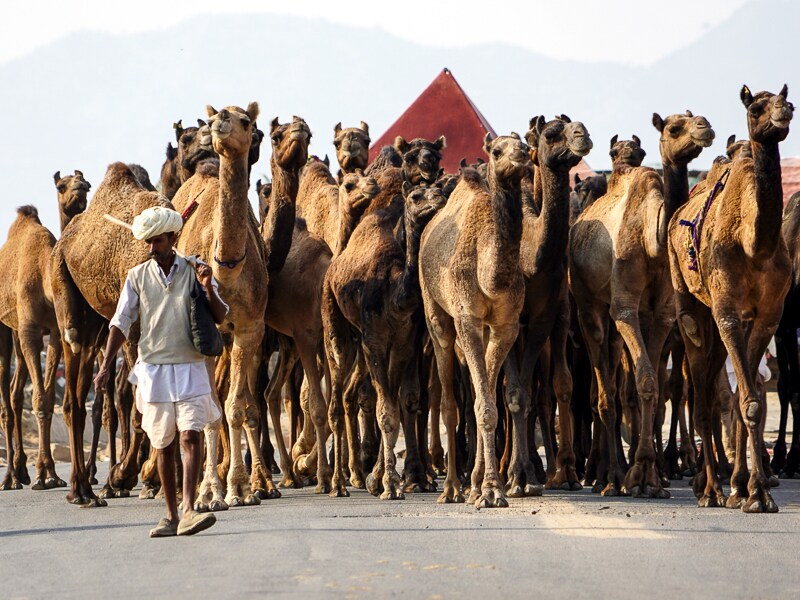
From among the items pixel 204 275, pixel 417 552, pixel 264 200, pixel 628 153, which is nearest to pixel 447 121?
pixel 264 200

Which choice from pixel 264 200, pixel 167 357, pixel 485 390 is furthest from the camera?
pixel 264 200

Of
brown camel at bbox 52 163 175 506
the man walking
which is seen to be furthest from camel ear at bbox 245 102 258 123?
the man walking

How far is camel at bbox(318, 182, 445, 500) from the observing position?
11711 millimetres

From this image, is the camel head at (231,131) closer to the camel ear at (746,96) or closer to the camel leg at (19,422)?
the camel ear at (746,96)

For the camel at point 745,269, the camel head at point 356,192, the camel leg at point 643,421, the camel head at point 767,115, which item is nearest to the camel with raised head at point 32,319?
the camel head at point 356,192

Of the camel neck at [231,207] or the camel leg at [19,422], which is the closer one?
the camel neck at [231,207]

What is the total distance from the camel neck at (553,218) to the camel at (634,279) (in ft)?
2.16

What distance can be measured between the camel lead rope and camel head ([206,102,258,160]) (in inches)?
131

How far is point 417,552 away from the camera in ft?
25.5

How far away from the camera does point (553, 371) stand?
12766mm

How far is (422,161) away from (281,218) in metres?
1.53

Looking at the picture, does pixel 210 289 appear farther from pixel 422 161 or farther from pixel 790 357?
pixel 790 357

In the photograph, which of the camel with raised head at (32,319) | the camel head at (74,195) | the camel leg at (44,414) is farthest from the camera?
the camel head at (74,195)

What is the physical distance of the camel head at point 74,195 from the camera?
1523cm
